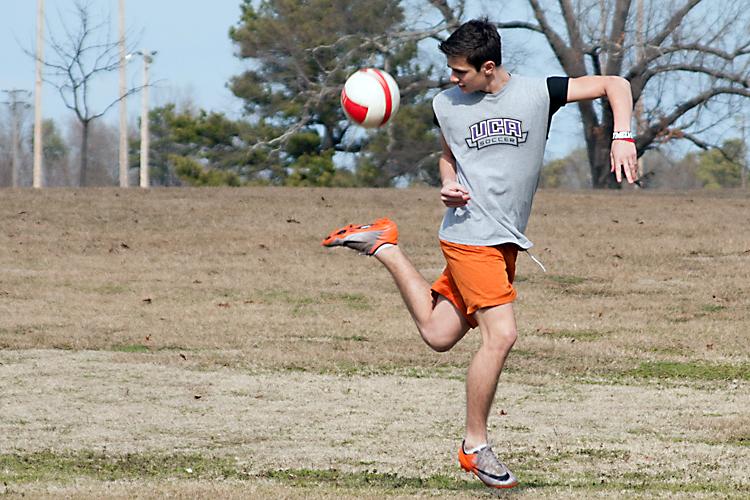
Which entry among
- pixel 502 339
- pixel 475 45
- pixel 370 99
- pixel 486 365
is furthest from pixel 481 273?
pixel 370 99

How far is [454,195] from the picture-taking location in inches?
214

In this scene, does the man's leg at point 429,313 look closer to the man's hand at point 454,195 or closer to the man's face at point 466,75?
the man's hand at point 454,195

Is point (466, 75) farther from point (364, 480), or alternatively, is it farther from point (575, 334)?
point (575, 334)

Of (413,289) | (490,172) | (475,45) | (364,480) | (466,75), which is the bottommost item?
(364,480)

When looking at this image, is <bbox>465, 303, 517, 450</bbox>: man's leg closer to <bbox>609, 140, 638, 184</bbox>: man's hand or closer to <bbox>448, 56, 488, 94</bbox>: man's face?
<bbox>609, 140, 638, 184</bbox>: man's hand

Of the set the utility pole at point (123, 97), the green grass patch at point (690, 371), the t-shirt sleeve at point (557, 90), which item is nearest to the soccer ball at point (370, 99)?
the t-shirt sleeve at point (557, 90)

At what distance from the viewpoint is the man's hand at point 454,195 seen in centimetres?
543

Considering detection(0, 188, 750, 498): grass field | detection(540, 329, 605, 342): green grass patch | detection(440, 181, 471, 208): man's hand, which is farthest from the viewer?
detection(540, 329, 605, 342): green grass patch

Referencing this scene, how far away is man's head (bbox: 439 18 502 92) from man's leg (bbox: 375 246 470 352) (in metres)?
1.00

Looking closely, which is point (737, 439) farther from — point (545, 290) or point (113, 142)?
point (113, 142)

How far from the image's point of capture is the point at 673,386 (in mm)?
10086

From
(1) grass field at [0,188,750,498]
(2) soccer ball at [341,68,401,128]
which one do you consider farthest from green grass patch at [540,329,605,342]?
(2) soccer ball at [341,68,401,128]

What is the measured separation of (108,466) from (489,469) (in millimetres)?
2206

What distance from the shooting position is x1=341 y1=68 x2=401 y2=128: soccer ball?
7.02 meters
